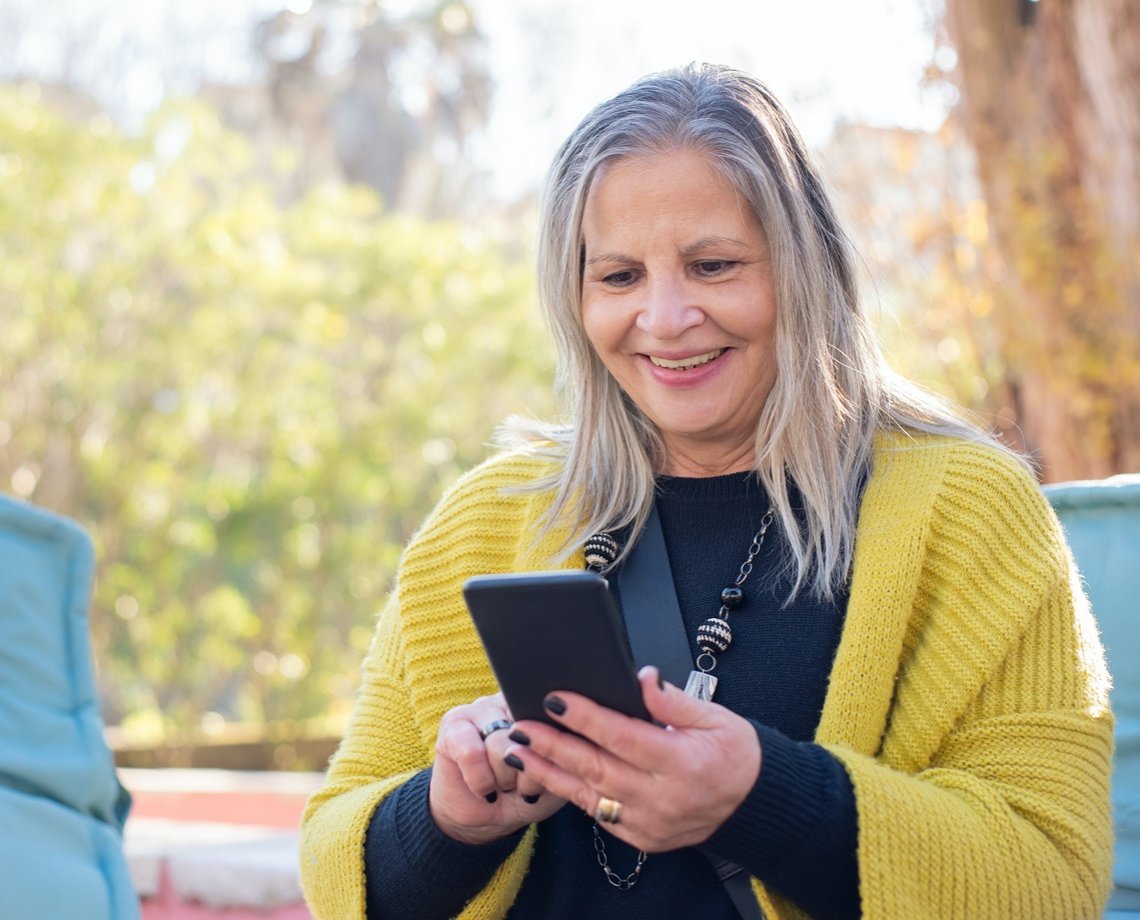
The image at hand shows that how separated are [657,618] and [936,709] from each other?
1.36 feet

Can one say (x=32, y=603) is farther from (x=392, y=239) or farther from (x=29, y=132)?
(x=392, y=239)

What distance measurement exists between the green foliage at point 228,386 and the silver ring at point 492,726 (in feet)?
33.2

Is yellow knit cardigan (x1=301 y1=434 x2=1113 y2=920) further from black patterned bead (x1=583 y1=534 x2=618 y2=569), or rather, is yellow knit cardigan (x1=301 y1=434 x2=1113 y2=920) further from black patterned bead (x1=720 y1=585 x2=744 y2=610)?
black patterned bead (x1=720 y1=585 x2=744 y2=610)

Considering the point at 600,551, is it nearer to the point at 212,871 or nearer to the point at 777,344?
the point at 777,344

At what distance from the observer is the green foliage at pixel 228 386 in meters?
11.5

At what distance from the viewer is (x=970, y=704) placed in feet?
6.43

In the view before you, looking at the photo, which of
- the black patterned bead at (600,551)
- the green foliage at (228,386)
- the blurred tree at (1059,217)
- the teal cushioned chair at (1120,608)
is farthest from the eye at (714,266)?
the green foliage at (228,386)

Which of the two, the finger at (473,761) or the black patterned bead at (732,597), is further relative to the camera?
the black patterned bead at (732,597)

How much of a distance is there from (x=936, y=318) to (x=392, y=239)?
22.8 ft

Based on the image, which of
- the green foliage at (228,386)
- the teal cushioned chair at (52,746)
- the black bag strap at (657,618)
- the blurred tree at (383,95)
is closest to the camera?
the black bag strap at (657,618)

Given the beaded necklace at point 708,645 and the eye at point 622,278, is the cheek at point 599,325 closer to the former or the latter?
the eye at point 622,278

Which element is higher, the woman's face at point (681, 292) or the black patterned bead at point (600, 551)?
the woman's face at point (681, 292)

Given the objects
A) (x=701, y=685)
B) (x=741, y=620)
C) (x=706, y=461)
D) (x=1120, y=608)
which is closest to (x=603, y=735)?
(x=701, y=685)

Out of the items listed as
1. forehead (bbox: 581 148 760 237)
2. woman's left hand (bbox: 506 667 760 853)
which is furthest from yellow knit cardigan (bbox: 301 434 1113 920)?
forehead (bbox: 581 148 760 237)
